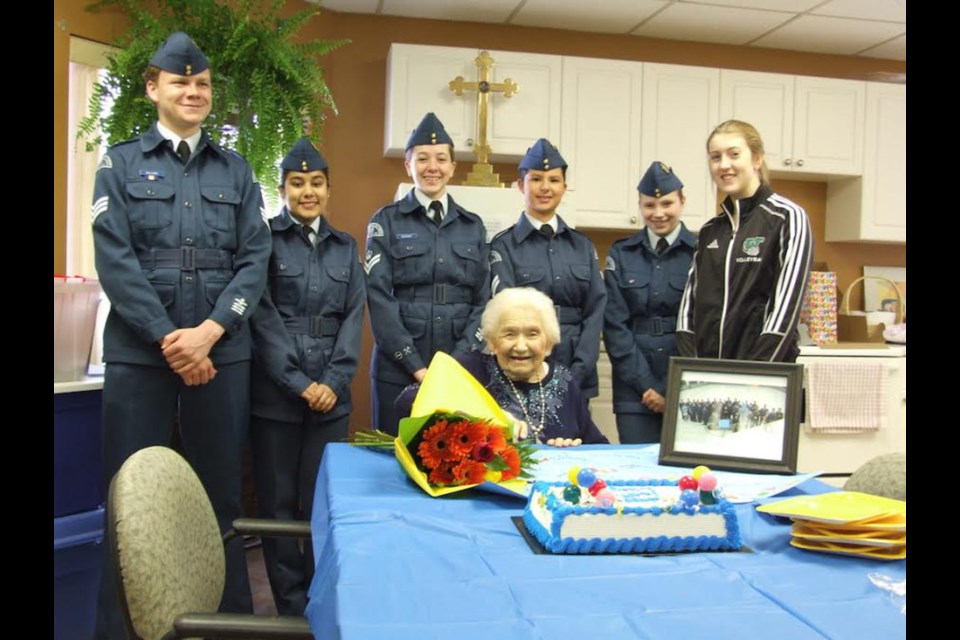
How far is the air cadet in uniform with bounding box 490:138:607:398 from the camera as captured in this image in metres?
3.15

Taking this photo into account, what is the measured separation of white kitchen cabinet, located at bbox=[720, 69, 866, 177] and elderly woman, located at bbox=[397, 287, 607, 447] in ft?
9.70

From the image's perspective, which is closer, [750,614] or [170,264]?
[750,614]

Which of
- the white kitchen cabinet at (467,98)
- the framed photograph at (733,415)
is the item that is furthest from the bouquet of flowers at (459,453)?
the white kitchen cabinet at (467,98)

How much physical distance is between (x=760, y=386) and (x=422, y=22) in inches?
140

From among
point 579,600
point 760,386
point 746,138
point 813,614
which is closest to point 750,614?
point 813,614

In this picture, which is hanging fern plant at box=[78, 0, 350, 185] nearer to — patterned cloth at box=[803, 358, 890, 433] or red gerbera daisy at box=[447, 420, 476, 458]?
red gerbera daisy at box=[447, 420, 476, 458]

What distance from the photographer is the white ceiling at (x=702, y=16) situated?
174 inches

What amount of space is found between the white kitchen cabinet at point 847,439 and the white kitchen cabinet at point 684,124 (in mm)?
1021

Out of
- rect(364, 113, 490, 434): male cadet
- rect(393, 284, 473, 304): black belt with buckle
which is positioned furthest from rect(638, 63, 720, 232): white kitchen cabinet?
rect(393, 284, 473, 304): black belt with buckle

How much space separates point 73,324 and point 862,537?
2209 mm

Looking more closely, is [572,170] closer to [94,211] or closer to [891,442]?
[891,442]

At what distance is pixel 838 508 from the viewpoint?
48.4 inches

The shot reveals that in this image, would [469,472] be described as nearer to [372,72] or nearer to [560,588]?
[560,588]
